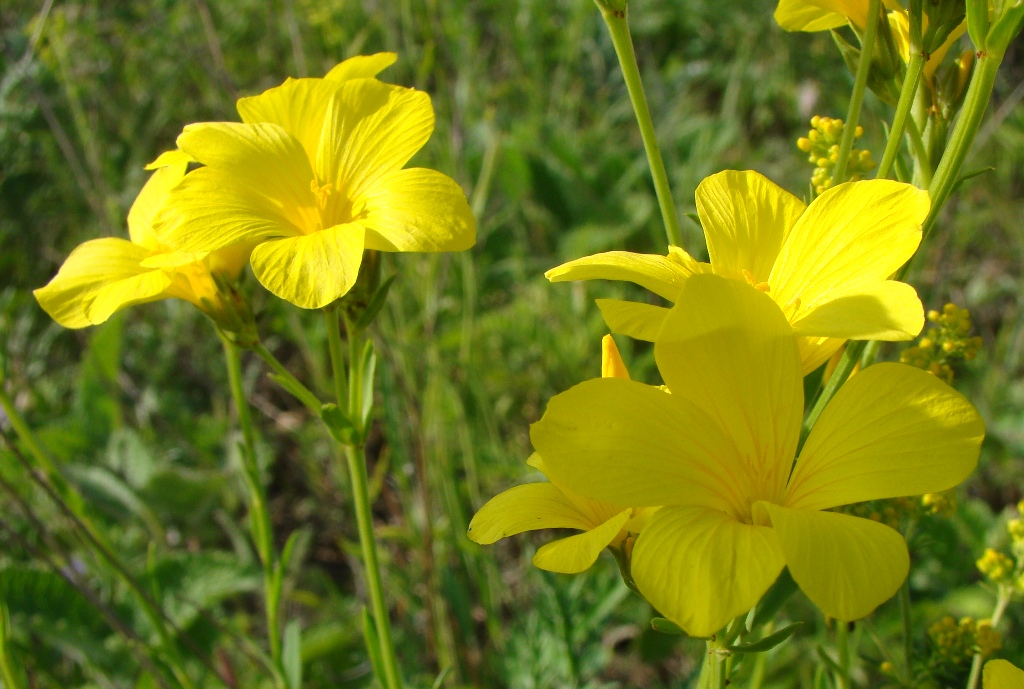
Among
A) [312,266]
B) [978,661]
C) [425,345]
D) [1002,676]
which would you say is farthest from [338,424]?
[425,345]

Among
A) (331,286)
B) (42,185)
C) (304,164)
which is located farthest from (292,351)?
(331,286)

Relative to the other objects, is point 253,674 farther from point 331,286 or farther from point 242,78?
point 242,78

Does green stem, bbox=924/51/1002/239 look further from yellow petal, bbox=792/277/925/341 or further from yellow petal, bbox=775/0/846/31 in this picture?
yellow petal, bbox=775/0/846/31

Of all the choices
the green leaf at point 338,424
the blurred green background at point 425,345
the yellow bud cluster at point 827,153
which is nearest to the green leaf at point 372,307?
the green leaf at point 338,424

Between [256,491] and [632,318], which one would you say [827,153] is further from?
[256,491]

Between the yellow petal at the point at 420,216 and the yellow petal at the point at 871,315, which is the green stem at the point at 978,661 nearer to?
the yellow petal at the point at 871,315

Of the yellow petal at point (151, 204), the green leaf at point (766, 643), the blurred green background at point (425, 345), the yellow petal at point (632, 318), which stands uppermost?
the yellow petal at point (151, 204)
